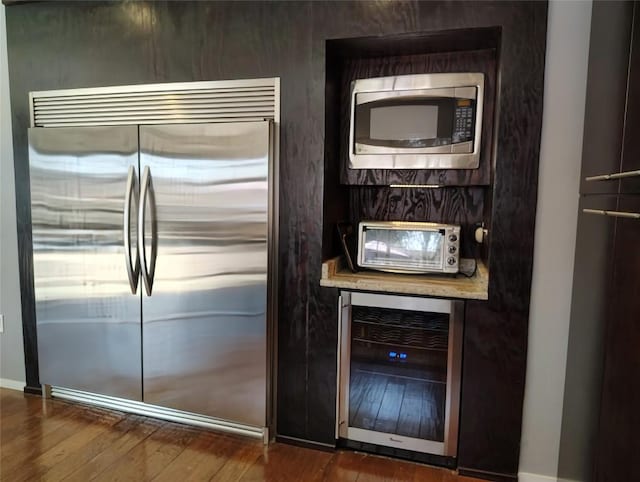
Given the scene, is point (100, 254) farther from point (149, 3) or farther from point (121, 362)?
point (149, 3)

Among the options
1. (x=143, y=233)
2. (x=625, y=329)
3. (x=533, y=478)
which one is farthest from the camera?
(x=143, y=233)

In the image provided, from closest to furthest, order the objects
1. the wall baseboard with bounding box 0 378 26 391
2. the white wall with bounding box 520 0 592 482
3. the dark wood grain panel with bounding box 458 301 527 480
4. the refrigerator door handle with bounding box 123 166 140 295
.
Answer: the white wall with bounding box 520 0 592 482 < the dark wood grain panel with bounding box 458 301 527 480 < the refrigerator door handle with bounding box 123 166 140 295 < the wall baseboard with bounding box 0 378 26 391

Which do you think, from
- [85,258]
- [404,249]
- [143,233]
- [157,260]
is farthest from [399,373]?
[85,258]

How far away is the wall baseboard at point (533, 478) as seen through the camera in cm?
184

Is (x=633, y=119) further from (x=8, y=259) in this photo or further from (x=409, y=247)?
(x=8, y=259)

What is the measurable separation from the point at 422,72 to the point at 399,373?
1557mm

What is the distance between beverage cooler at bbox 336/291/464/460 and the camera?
1935mm

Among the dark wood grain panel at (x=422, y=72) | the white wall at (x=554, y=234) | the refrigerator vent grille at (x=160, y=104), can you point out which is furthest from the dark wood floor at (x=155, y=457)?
the refrigerator vent grille at (x=160, y=104)

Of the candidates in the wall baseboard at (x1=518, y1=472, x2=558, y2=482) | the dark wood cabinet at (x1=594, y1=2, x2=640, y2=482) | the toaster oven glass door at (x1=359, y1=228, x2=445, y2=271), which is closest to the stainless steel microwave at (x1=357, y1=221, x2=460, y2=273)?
the toaster oven glass door at (x1=359, y1=228, x2=445, y2=271)

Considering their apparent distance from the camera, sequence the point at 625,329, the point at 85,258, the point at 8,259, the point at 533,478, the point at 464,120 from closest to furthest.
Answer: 1. the point at 625,329
2. the point at 533,478
3. the point at 464,120
4. the point at 85,258
5. the point at 8,259

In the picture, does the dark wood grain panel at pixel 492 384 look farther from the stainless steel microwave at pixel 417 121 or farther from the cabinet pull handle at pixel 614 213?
the stainless steel microwave at pixel 417 121

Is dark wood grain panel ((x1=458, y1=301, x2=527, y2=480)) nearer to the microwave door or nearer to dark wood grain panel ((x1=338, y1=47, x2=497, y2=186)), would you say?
dark wood grain panel ((x1=338, y1=47, x2=497, y2=186))

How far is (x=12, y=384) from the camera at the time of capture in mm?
2717

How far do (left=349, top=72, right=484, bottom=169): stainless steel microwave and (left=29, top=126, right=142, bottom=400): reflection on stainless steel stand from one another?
4.00ft
